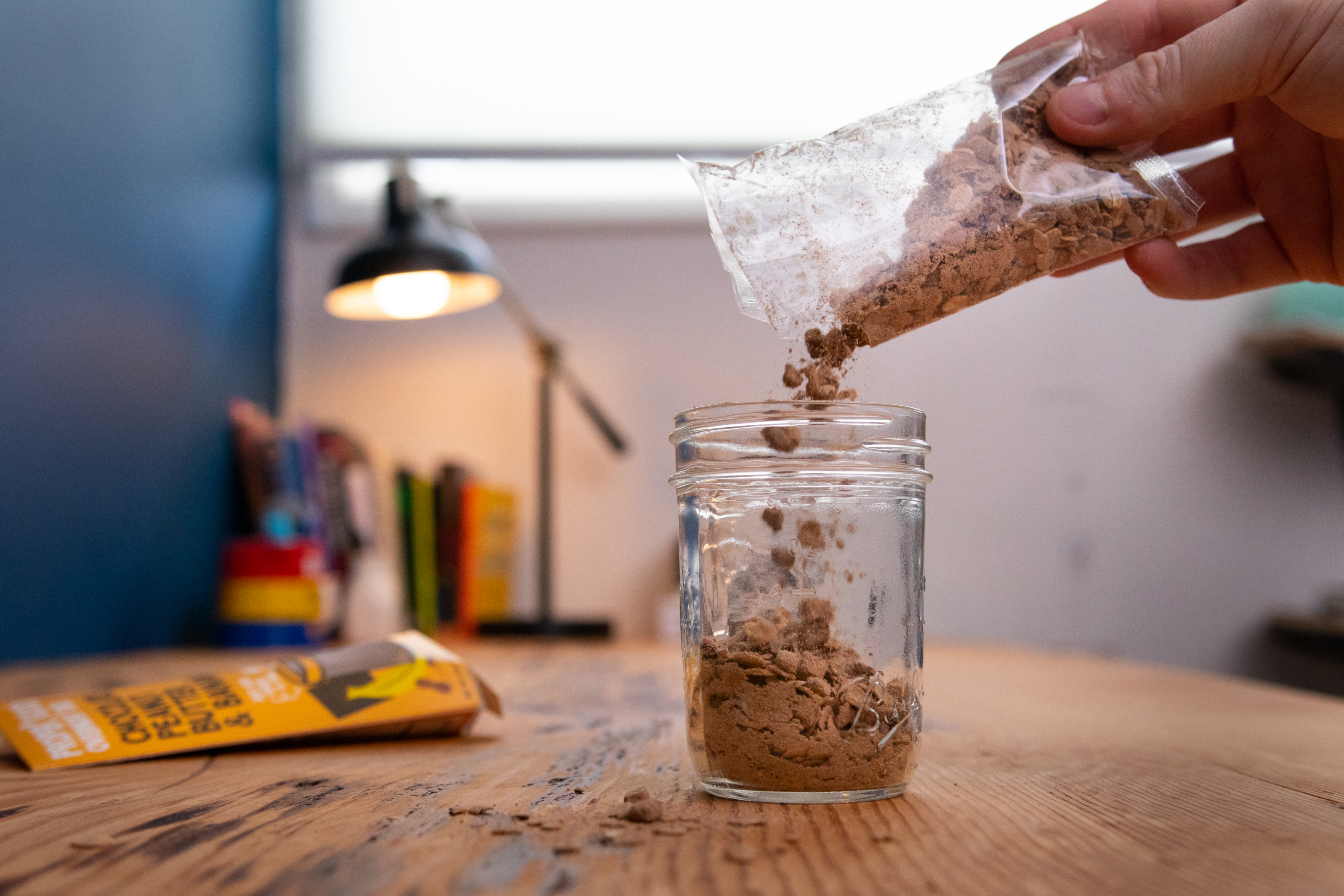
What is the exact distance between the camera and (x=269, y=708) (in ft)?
2.08

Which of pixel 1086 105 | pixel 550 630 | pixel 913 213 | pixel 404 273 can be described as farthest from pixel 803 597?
pixel 550 630

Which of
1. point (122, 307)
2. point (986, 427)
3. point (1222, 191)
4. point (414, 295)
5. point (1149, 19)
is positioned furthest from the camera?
point (986, 427)

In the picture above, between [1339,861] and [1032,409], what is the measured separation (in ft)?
5.39

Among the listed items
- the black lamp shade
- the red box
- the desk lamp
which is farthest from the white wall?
the red box

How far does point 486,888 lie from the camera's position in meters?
0.32

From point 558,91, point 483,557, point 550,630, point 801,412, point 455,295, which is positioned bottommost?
point 550,630

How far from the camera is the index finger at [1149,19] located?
27.5 inches

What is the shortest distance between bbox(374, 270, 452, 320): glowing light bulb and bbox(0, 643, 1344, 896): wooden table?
1.00 meters

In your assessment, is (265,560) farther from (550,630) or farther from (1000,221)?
(1000,221)

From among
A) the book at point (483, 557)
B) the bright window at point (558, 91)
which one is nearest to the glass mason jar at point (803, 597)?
the book at point (483, 557)

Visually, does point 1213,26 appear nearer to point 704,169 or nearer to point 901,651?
point 704,169

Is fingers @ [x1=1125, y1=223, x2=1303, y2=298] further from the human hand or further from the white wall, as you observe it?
the white wall

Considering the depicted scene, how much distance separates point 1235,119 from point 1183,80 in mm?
215

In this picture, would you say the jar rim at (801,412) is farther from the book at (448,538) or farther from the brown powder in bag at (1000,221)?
the book at (448,538)
